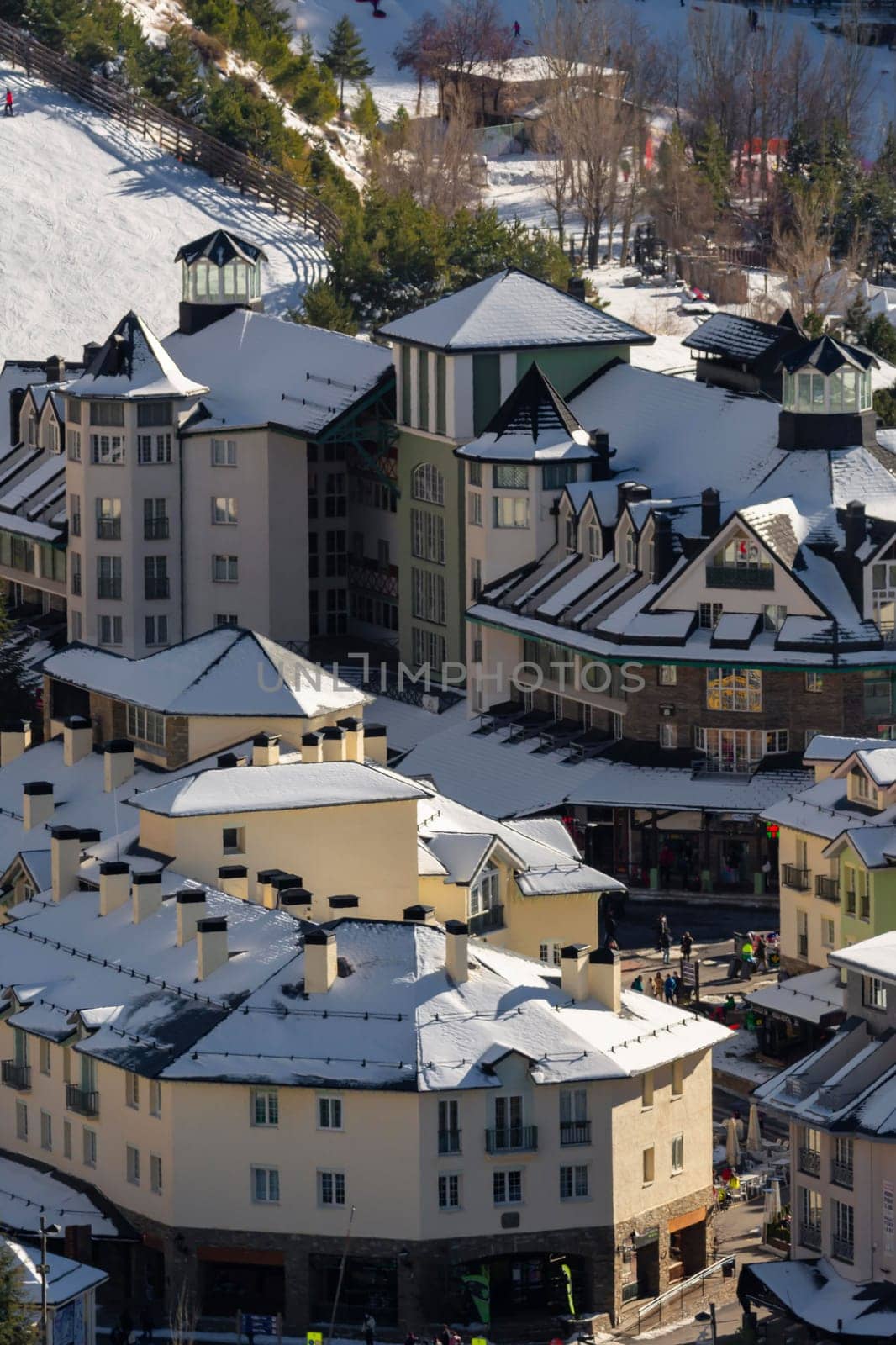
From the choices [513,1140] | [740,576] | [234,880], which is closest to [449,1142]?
[513,1140]

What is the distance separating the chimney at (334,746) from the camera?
13850cm

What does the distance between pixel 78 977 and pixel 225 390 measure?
6227cm

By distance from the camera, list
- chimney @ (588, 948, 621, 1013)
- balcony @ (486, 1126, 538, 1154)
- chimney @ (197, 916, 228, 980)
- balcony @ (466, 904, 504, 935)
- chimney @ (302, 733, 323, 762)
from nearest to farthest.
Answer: balcony @ (486, 1126, 538, 1154)
chimney @ (588, 948, 621, 1013)
chimney @ (197, 916, 228, 980)
balcony @ (466, 904, 504, 935)
chimney @ (302, 733, 323, 762)

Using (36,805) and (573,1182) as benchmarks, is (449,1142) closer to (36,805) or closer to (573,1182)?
(573,1182)

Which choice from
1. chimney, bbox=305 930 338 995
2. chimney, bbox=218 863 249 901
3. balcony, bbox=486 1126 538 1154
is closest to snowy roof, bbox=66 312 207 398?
chimney, bbox=218 863 249 901

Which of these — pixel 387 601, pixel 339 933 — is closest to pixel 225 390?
pixel 387 601

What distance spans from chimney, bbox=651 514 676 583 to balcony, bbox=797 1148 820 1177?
47677 mm

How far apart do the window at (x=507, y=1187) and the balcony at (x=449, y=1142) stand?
1.27 metres

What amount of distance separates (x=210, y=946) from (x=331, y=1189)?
8580 mm

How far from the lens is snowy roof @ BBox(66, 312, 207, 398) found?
17875cm

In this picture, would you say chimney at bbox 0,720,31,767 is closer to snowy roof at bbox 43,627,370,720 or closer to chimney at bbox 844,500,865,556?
snowy roof at bbox 43,627,370,720

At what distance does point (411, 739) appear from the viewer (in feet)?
550

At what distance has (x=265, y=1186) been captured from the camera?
4582 inches

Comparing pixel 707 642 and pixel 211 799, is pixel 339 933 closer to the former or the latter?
pixel 211 799
